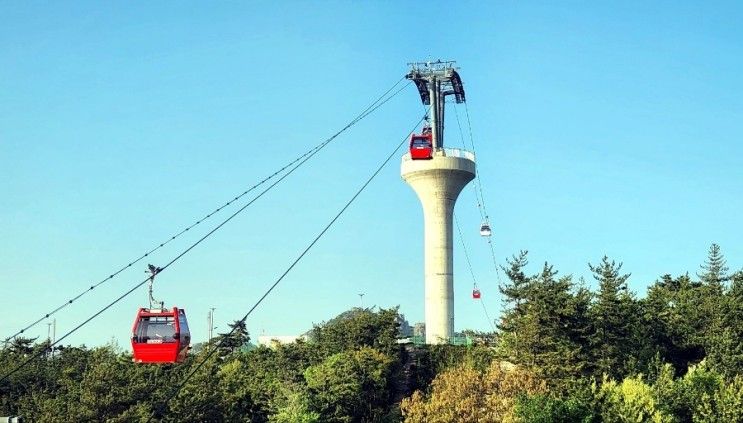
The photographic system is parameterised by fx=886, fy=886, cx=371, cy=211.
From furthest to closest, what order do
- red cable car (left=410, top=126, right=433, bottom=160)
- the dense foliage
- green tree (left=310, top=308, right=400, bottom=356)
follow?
1. green tree (left=310, top=308, right=400, bottom=356)
2. red cable car (left=410, top=126, right=433, bottom=160)
3. the dense foliage

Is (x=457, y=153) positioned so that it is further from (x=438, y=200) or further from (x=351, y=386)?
(x=351, y=386)

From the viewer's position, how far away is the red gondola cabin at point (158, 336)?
1580 inches

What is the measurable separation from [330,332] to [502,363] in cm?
1917

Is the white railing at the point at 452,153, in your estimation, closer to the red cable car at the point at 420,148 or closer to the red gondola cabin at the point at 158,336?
the red cable car at the point at 420,148

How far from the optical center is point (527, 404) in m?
55.7

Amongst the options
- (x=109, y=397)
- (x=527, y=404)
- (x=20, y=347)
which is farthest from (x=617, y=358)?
(x=20, y=347)

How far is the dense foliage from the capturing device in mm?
58719

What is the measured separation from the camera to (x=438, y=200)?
89.9m

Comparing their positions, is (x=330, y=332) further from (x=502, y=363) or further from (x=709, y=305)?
(x=709, y=305)

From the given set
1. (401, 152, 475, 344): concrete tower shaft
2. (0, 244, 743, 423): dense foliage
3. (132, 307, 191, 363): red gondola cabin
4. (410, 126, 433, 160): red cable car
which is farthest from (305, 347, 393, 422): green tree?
(132, 307, 191, 363): red gondola cabin

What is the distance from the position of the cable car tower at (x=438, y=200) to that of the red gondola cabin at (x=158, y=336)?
51.3 meters

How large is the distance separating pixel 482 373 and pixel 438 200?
25.7 meters

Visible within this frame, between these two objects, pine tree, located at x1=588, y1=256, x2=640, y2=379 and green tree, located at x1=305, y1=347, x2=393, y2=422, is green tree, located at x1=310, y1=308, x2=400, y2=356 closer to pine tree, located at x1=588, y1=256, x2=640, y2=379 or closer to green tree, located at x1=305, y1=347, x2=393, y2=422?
green tree, located at x1=305, y1=347, x2=393, y2=422

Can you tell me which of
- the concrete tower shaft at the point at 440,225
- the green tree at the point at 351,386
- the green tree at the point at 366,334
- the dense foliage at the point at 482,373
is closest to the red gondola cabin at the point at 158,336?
the dense foliage at the point at 482,373
